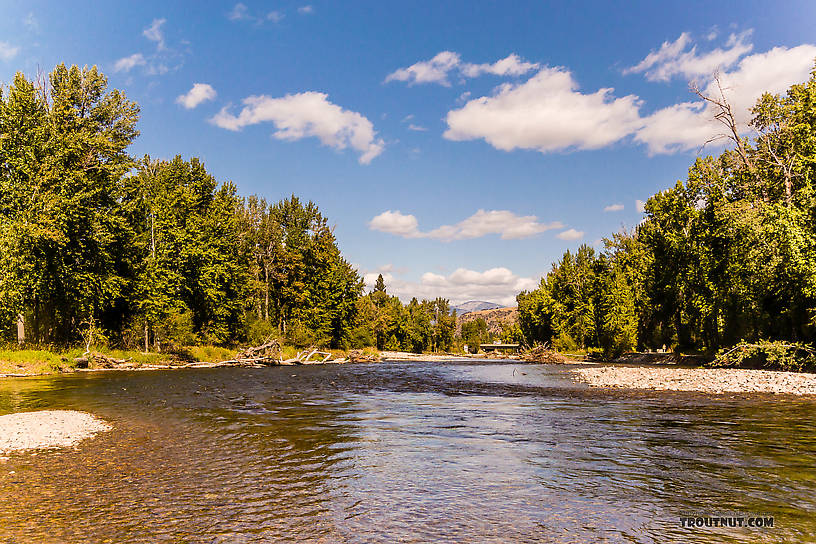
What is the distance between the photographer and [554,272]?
12662 centimetres

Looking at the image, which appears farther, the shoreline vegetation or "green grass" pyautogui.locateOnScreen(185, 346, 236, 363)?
"green grass" pyautogui.locateOnScreen(185, 346, 236, 363)

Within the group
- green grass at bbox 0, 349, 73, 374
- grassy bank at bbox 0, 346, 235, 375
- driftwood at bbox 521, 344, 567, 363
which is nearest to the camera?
green grass at bbox 0, 349, 73, 374

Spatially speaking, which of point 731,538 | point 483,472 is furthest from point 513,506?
point 731,538

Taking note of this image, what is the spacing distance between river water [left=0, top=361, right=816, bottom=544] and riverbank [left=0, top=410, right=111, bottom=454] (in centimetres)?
89

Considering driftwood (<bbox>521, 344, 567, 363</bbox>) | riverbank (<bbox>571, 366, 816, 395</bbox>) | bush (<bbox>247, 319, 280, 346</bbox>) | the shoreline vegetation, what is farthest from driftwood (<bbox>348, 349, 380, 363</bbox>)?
riverbank (<bbox>571, 366, 816, 395</bbox>)

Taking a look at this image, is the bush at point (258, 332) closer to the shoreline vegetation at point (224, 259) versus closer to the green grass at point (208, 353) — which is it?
the shoreline vegetation at point (224, 259)

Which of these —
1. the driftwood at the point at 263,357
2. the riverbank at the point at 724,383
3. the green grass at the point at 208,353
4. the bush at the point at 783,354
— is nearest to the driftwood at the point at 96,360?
the green grass at the point at 208,353

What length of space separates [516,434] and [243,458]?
9145mm

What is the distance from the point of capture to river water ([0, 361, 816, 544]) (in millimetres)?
8453

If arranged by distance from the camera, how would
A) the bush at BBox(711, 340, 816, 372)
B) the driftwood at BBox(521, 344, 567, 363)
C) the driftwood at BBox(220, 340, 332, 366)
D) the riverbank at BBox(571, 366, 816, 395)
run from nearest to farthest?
the riverbank at BBox(571, 366, 816, 395) → the bush at BBox(711, 340, 816, 372) → the driftwood at BBox(220, 340, 332, 366) → the driftwood at BBox(521, 344, 567, 363)

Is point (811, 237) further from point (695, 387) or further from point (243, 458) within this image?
point (243, 458)

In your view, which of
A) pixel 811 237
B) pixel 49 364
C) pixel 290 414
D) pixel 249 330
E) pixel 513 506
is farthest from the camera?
pixel 249 330

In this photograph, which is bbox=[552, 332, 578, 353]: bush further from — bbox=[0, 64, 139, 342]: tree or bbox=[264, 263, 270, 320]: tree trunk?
bbox=[0, 64, 139, 342]: tree

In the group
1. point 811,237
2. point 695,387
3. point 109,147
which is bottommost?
point 695,387
